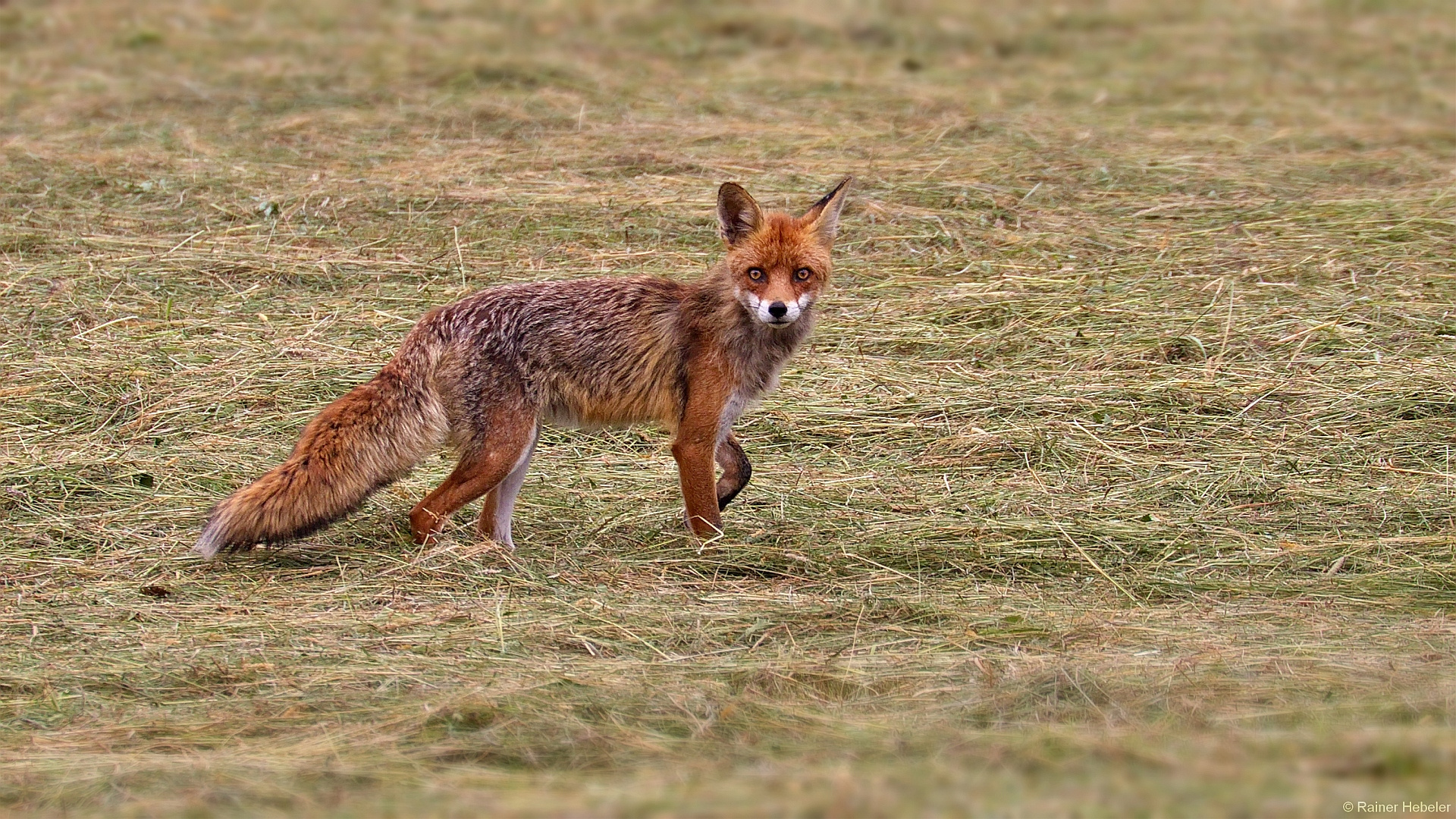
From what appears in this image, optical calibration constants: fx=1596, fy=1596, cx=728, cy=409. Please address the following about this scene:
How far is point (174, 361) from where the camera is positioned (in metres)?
9.48

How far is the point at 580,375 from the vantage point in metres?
7.55

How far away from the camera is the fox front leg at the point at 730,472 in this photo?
7797mm

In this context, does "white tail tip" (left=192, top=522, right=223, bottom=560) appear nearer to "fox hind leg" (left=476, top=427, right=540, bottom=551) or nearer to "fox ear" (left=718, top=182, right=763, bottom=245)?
"fox hind leg" (left=476, top=427, right=540, bottom=551)

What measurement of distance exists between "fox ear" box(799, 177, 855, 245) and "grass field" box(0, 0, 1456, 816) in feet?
4.48

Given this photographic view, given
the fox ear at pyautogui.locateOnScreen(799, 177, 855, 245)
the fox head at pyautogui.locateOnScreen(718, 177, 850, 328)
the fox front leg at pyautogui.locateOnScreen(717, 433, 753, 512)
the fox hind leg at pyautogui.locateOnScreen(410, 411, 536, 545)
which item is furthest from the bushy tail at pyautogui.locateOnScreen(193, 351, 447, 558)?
the fox ear at pyautogui.locateOnScreen(799, 177, 855, 245)

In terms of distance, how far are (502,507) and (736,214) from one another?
1777 millimetres

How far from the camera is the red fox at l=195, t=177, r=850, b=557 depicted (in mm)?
7066

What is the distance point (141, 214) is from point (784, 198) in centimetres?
475

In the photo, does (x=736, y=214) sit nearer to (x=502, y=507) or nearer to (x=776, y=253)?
(x=776, y=253)

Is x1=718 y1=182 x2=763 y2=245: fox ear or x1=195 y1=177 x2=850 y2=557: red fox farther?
x1=718 y1=182 x2=763 y2=245: fox ear

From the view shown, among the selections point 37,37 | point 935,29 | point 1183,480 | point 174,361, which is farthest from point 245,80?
point 1183,480

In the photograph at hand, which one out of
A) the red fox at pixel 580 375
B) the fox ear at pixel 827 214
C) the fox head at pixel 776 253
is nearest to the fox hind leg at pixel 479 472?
the red fox at pixel 580 375

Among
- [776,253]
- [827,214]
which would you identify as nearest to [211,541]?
[776,253]

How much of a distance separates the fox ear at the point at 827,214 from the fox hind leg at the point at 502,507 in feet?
5.38
